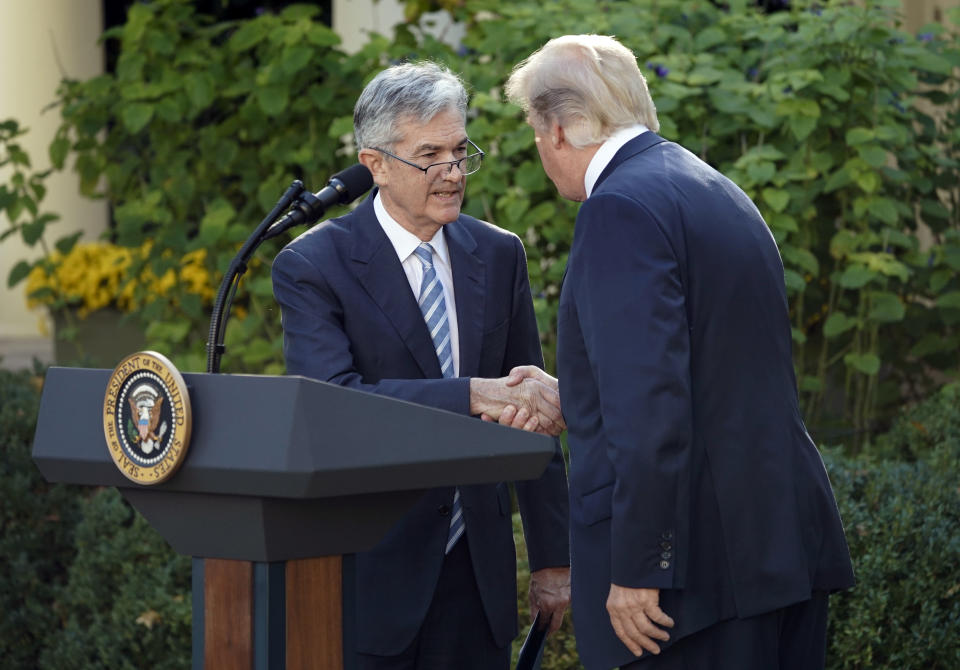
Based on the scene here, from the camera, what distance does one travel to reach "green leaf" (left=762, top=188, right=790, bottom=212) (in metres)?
4.94

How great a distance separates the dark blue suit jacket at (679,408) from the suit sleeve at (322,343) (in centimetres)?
29

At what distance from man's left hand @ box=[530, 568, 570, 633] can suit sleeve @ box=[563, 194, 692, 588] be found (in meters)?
0.65

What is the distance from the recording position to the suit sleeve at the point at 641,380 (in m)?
2.33

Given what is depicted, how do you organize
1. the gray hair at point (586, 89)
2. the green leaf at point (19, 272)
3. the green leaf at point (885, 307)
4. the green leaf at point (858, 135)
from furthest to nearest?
the green leaf at point (19, 272)
the green leaf at point (885, 307)
the green leaf at point (858, 135)
the gray hair at point (586, 89)

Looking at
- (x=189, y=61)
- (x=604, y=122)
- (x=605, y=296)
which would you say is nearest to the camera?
(x=605, y=296)

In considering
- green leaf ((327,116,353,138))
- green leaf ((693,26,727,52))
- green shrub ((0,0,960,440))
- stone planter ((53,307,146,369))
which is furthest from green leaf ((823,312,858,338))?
stone planter ((53,307,146,369))

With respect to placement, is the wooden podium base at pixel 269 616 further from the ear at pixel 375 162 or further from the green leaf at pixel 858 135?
the green leaf at pixel 858 135

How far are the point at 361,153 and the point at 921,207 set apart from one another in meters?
3.31

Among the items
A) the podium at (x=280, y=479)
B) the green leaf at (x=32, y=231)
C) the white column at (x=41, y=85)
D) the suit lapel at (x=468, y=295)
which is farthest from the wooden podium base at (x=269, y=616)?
the white column at (x=41, y=85)

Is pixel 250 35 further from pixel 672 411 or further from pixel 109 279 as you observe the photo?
pixel 672 411

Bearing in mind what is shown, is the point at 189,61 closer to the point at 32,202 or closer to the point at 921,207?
the point at 32,202

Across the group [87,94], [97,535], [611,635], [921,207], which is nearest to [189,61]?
[87,94]

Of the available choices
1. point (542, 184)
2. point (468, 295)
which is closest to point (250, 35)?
point (542, 184)

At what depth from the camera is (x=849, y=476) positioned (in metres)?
4.09
